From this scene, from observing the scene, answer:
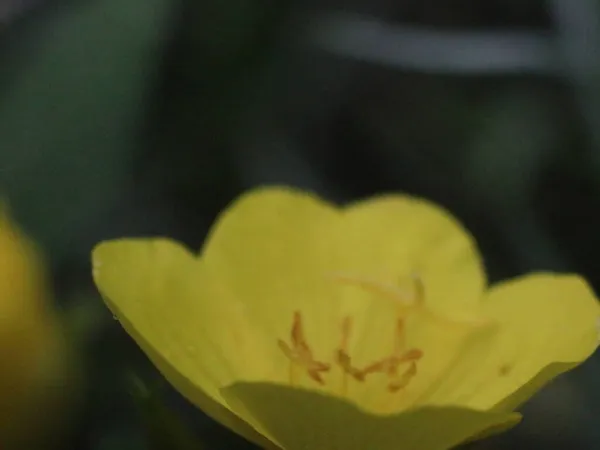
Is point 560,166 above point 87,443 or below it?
above

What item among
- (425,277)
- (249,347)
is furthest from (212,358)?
(425,277)

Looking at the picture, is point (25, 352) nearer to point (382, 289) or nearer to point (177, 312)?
point (177, 312)

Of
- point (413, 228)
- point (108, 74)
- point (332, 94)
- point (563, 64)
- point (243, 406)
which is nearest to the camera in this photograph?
point (243, 406)

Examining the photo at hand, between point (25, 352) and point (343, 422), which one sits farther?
point (25, 352)

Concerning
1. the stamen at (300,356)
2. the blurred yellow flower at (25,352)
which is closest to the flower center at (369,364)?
the stamen at (300,356)

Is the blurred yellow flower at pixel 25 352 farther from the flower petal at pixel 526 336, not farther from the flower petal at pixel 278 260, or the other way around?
the flower petal at pixel 526 336

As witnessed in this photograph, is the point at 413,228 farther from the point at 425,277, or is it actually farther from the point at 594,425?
the point at 594,425

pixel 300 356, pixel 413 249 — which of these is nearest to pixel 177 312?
pixel 300 356
